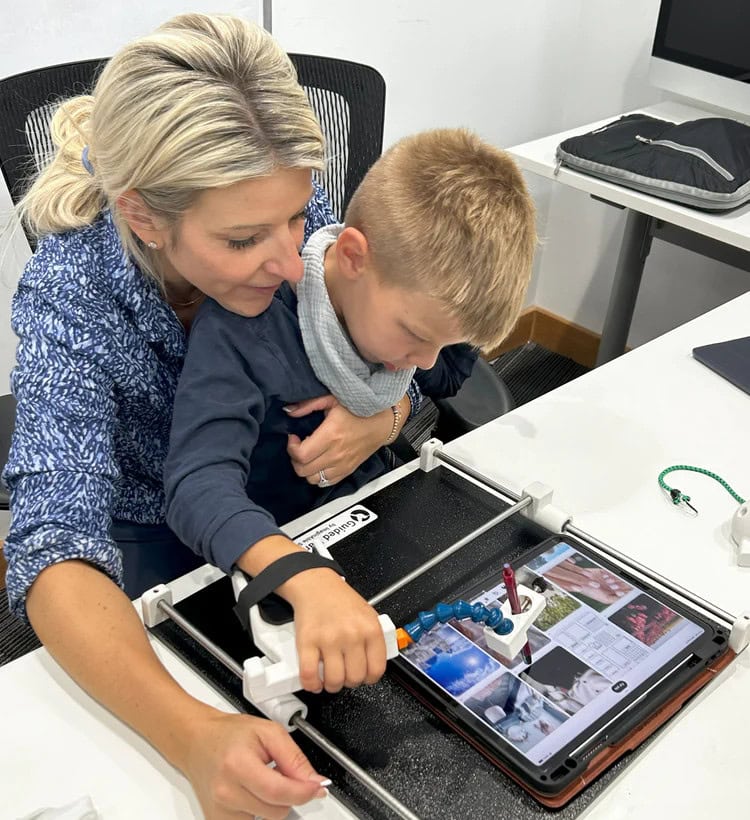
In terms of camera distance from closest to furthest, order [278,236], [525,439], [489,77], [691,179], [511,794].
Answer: [511,794], [278,236], [525,439], [691,179], [489,77]

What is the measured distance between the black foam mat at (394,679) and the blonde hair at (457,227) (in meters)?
0.21

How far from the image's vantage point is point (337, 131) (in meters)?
1.33

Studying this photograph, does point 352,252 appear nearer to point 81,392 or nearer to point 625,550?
point 81,392

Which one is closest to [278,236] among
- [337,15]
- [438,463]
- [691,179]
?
[438,463]

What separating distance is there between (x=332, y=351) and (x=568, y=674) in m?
0.39

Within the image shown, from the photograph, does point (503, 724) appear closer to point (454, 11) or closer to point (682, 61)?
point (682, 61)

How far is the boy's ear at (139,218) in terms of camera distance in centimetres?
87

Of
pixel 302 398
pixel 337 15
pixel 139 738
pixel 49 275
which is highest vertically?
pixel 337 15

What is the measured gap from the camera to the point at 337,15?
75.9 inches

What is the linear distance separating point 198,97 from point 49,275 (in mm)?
250

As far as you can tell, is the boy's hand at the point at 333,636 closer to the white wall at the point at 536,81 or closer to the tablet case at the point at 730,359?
the tablet case at the point at 730,359

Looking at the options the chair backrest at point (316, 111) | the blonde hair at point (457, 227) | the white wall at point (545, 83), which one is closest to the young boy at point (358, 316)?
the blonde hair at point (457, 227)

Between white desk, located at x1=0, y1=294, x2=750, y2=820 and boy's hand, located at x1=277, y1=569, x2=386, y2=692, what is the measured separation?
0.10m

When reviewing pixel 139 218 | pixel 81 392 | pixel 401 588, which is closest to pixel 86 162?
pixel 139 218
